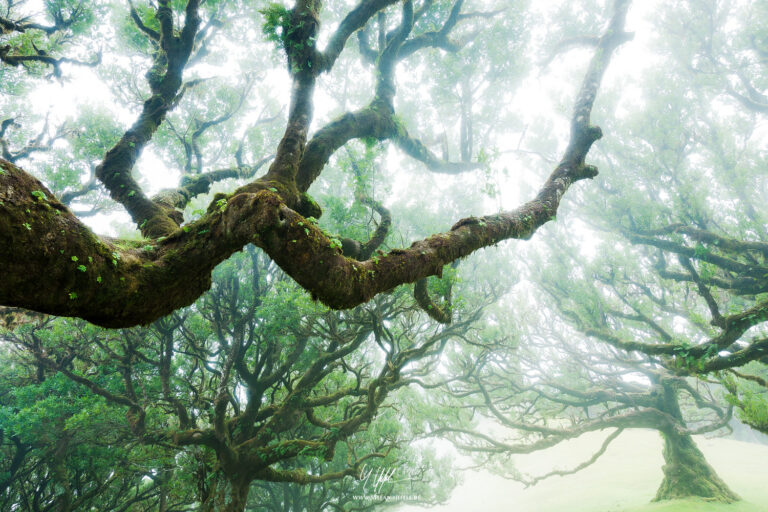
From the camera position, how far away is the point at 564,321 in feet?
49.0

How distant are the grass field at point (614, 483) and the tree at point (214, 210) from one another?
1489 centimetres

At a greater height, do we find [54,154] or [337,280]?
[54,154]

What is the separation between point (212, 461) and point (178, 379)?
2817 mm

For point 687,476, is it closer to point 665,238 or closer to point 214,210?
point 665,238

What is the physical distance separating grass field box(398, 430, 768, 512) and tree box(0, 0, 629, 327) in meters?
14.9

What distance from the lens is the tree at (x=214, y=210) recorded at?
1972mm

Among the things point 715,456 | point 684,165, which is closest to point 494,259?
point 684,165

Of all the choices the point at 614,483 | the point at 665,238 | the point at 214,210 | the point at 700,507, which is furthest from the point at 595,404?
the point at 214,210

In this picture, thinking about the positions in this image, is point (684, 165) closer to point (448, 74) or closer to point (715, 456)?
point (448, 74)

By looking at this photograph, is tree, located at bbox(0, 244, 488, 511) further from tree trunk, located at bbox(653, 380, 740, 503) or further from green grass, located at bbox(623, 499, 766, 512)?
green grass, located at bbox(623, 499, 766, 512)

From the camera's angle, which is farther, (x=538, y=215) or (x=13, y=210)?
(x=538, y=215)

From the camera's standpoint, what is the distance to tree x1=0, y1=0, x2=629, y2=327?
1.97m

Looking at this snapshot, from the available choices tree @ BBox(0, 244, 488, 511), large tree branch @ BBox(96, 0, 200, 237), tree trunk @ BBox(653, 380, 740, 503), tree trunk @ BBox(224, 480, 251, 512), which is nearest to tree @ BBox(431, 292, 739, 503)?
tree trunk @ BBox(653, 380, 740, 503)

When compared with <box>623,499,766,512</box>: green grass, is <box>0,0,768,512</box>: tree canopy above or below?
above
